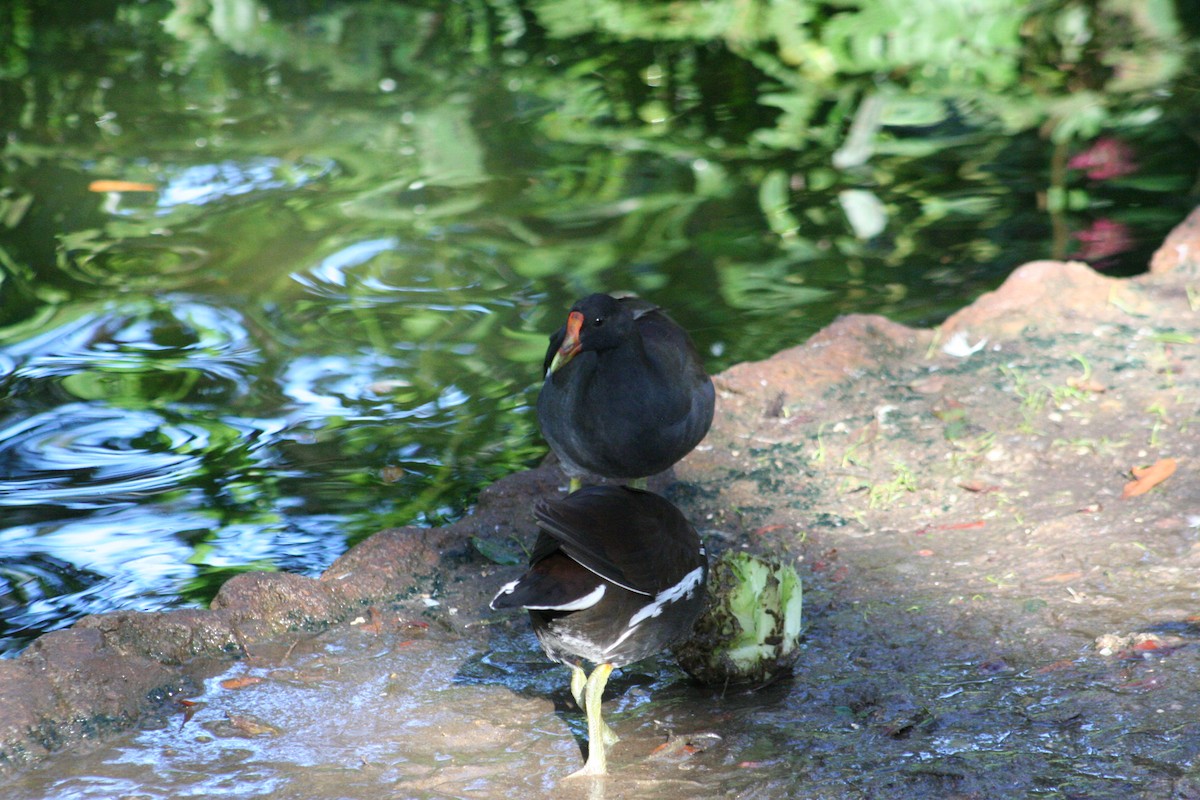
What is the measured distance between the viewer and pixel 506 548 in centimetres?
407

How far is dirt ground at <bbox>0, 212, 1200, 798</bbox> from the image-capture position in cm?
294

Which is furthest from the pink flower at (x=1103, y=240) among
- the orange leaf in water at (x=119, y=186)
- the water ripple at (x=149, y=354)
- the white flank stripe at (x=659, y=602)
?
the orange leaf in water at (x=119, y=186)

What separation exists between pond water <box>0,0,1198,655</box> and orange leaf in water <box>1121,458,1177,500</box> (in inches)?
83.5

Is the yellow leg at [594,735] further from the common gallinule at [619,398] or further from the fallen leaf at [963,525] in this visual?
the fallen leaf at [963,525]

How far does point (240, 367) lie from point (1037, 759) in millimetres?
4168

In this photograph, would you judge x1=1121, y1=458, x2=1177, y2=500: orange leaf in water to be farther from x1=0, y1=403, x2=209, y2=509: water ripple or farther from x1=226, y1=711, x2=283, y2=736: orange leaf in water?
x1=0, y1=403, x2=209, y2=509: water ripple

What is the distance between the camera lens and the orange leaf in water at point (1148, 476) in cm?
397

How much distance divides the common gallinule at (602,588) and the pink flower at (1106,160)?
5.55 m

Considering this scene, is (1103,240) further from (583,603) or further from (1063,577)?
(583,603)

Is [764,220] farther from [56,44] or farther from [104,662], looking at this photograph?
[56,44]

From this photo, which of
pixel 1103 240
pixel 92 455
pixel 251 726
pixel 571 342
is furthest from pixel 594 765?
pixel 1103 240

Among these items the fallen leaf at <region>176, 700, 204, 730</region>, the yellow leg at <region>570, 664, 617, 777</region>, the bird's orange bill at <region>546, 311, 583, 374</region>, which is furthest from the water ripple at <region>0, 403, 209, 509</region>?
the yellow leg at <region>570, 664, 617, 777</region>

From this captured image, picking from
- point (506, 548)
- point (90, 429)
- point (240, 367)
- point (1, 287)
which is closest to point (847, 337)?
point (506, 548)

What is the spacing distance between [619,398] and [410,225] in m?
3.85
